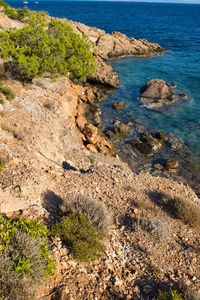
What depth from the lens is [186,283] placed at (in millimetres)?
5504

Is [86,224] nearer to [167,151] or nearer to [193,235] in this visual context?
[193,235]

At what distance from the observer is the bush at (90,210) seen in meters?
6.41

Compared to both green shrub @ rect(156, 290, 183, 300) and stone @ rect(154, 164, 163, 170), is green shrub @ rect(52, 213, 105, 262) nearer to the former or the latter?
green shrub @ rect(156, 290, 183, 300)

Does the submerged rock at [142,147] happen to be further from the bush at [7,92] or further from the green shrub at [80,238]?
the green shrub at [80,238]

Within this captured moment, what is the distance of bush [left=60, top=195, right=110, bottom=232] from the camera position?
6.41 meters

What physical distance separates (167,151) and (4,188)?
542 inches

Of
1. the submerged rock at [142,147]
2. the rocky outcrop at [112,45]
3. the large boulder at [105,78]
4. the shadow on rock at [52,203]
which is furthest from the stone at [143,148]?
the rocky outcrop at [112,45]

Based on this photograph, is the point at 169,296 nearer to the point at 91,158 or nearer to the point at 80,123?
the point at 91,158

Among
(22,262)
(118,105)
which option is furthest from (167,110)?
(22,262)

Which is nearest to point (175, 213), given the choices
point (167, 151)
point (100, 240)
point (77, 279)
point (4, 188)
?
point (100, 240)

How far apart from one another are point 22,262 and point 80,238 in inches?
72.5

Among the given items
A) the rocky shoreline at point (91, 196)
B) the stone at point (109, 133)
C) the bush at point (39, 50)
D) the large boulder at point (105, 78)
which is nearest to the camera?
the rocky shoreline at point (91, 196)

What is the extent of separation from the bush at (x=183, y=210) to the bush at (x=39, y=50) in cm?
1171

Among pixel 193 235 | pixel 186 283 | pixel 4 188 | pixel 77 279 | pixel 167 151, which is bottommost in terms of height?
pixel 167 151
